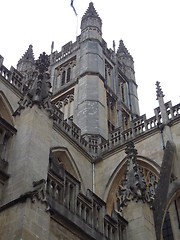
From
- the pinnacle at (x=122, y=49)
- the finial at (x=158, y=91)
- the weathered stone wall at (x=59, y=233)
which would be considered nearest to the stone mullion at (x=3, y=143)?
the weathered stone wall at (x=59, y=233)

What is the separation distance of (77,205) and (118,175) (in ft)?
27.7

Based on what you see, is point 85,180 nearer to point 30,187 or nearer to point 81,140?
point 81,140

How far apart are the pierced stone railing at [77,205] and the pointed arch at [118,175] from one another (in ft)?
22.5

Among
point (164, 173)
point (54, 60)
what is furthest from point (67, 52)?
point (164, 173)

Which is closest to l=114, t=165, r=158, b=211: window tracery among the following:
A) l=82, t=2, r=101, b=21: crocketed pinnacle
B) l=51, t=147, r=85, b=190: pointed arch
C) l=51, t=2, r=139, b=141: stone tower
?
l=51, t=147, r=85, b=190: pointed arch

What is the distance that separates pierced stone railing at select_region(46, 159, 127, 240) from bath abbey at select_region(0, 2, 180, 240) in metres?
0.02

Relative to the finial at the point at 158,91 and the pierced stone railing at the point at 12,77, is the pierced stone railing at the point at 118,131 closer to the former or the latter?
the finial at the point at 158,91

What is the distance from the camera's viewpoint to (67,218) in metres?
6.86

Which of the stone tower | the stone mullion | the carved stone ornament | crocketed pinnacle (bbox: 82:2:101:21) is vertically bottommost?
the stone mullion

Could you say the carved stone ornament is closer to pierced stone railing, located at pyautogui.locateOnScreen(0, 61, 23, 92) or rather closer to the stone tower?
pierced stone railing, located at pyautogui.locateOnScreen(0, 61, 23, 92)

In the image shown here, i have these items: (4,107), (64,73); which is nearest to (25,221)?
(4,107)

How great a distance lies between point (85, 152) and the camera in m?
16.8

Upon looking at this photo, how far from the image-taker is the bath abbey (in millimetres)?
6648

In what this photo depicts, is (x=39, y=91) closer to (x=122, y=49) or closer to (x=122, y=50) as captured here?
(x=122, y=50)
